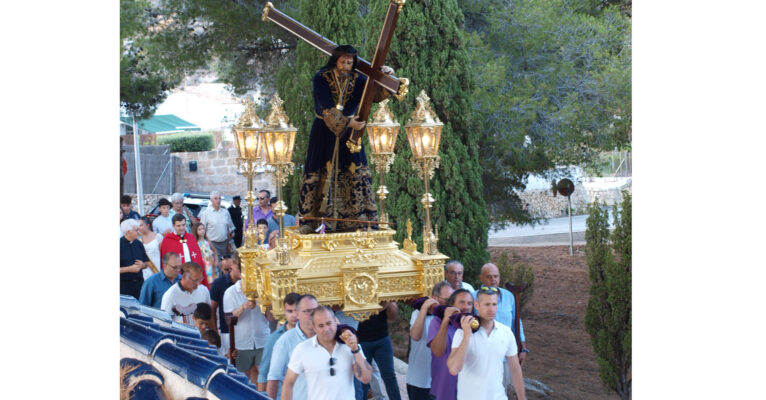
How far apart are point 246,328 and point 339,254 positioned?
1173 mm

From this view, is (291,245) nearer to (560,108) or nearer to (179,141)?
(560,108)

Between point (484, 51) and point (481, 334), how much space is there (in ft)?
22.4

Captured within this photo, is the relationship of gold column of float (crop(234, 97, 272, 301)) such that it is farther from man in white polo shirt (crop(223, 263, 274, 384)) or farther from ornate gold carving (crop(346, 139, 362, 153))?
ornate gold carving (crop(346, 139, 362, 153))

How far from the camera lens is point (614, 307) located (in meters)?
7.13

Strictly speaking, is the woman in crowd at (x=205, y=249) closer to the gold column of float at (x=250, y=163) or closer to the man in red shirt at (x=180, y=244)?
the man in red shirt at (x=180, y=244)

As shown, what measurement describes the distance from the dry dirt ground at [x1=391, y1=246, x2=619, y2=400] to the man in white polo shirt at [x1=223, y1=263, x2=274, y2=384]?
1.42m

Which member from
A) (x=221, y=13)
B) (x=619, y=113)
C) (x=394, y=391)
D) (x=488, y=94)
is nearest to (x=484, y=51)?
(x=488, y=94)

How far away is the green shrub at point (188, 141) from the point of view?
2324cm

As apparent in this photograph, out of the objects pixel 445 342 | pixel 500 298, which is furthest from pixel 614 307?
pixel 445 342

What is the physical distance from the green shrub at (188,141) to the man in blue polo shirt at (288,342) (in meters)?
19.6

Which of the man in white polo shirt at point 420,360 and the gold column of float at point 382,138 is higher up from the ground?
the gold column of float at point 382,138

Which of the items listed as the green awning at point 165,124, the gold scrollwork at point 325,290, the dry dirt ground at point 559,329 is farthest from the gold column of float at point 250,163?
A: the green awning at point 165,124

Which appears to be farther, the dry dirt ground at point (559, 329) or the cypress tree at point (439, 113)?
the dry dirt ground at point (559, 329)

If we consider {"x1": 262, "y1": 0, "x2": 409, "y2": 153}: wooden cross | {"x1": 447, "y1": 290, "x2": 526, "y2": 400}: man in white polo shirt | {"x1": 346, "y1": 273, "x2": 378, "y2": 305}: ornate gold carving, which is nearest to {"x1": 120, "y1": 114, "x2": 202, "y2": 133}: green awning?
{"x1": 262, "y1": 0, "x2": 409, "y2": 153}: wooden cross
